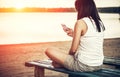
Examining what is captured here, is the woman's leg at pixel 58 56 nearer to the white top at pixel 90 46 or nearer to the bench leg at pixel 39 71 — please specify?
the white top at pixel 90 46

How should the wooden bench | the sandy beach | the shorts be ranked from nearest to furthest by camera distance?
the wooden bench → the shorts → the sandy beach

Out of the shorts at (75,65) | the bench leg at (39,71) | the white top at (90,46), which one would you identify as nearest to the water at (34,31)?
the bench leg at (39,71)

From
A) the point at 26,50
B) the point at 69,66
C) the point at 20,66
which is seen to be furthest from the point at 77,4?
the point at 26,50

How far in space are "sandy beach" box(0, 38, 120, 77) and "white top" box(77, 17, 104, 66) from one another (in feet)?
6.08

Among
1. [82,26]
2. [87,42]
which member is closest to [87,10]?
[82,26]

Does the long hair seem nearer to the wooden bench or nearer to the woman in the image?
the woman

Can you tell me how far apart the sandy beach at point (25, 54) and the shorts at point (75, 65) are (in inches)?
68.9

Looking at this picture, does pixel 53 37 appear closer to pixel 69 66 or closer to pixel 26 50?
pixel 26 50

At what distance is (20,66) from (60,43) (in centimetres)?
274

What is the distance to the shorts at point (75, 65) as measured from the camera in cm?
339

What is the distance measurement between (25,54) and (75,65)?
342 cm

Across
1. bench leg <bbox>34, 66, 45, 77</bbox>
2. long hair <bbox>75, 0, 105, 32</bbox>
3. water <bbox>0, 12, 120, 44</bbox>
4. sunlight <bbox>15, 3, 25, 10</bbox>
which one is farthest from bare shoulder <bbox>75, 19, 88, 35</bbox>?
sunlight <bbox>15, 3, 25, 10</bbox>

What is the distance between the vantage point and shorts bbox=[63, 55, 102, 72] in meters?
3.39

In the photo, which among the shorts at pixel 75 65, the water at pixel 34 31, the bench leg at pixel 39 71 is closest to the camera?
the shorts at pixel 75 65
